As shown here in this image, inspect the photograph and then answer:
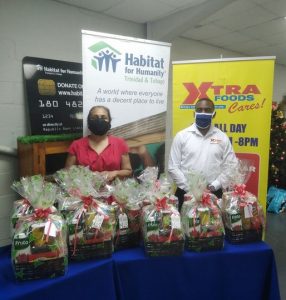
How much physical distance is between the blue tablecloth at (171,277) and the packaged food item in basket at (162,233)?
4cm

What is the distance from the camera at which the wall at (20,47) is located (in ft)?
9.18

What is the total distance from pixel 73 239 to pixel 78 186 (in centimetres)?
23

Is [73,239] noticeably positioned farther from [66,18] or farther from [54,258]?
[66,18]

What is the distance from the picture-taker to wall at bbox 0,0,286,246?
2799mm

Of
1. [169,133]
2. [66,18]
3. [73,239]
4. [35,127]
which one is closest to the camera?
[73,239]

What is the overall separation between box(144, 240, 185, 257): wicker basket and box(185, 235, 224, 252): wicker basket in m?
0.06

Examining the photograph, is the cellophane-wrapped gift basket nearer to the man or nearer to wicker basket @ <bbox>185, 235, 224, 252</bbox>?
wicker basket @ <bbox>185, 235, 224, 252</bbox>

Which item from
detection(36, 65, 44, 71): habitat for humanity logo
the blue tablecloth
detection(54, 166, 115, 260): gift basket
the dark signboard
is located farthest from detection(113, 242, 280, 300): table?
detection(36, 65, 44, 71): habitat for humanity logo

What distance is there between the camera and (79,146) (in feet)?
7.77

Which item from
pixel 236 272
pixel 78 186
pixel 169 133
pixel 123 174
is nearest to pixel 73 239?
pixel 78 186

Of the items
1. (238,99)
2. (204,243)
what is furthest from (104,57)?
(204,243)

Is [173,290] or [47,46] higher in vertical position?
[47,46]

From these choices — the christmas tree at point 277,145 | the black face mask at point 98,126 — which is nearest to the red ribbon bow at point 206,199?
the black face mask at point 98,126

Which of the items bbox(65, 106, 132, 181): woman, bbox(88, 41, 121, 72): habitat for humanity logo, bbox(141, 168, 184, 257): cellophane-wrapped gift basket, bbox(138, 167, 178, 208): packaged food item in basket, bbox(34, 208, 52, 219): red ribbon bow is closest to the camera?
bbox(34, 208, 52, 219): red ribbon bow
